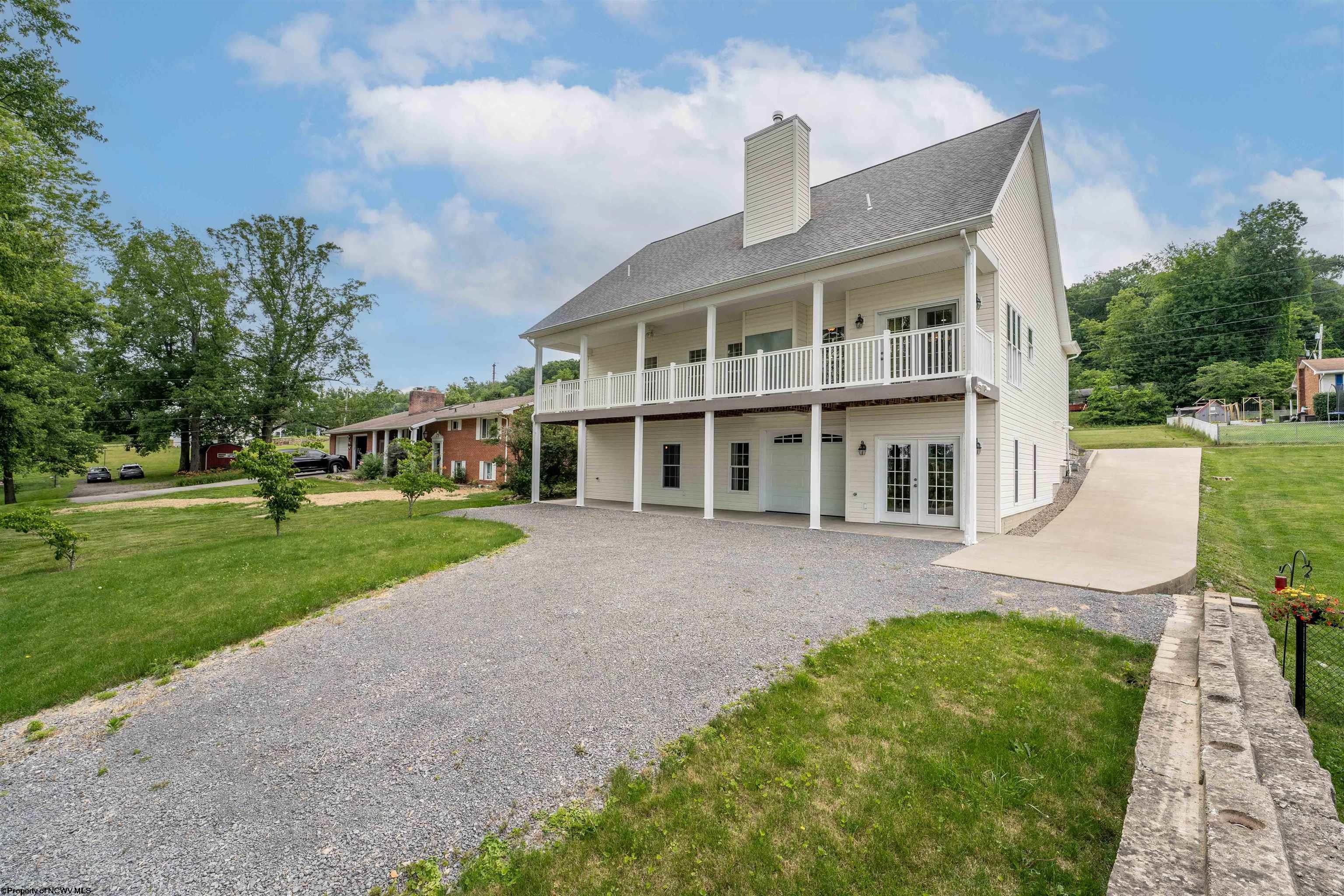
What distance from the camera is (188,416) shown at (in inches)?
1225

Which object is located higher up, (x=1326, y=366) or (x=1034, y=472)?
(x=1326, y=366)

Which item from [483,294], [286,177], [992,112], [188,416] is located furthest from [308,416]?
[992,112]

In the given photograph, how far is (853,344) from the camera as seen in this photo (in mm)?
10859

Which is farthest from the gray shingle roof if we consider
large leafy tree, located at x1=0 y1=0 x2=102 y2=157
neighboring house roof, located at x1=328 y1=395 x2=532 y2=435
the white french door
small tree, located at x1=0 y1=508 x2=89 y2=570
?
large leafy tree, located at x1=0 y1=0 x2=102 y2=157

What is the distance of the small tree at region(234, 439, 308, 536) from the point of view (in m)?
11.0

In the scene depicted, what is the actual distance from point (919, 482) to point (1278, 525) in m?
7.30

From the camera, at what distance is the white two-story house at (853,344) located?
10.4 meters

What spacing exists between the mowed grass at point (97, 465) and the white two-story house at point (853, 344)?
17774mm

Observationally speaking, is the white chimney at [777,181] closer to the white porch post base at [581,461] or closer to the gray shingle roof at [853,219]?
the gray shingle roof at [853,219]

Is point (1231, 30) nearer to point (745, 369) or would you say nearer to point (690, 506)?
point (745, 369)

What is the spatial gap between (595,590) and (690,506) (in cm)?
941

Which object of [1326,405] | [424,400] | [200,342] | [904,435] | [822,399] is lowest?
[904,435]

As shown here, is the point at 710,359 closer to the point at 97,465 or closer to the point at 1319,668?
the point at 1319,668

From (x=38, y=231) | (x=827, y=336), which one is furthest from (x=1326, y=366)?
(x=38, y=231)
